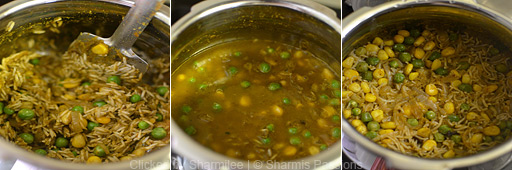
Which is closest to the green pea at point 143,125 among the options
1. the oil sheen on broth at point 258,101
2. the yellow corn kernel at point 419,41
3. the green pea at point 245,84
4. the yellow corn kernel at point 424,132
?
the oil sheen on broth at point 258,101

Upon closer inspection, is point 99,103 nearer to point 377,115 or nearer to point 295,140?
point 295,140

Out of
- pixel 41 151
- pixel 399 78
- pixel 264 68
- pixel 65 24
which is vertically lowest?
pixel 41 151

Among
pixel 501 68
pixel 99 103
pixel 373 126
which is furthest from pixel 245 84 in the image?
pixel 501 68

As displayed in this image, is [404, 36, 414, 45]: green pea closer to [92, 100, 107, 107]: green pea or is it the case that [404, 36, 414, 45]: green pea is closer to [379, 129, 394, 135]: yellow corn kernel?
[379, 129, 394, 135]: yellow corn kernel

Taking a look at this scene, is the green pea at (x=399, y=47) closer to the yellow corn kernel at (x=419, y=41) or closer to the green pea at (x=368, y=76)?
the yellow corn kernel at (x=419, y=41)

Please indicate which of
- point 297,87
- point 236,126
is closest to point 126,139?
→ point 236,126

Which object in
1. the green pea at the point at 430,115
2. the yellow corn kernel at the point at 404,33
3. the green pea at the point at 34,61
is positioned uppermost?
the green pea at the point at 34,61

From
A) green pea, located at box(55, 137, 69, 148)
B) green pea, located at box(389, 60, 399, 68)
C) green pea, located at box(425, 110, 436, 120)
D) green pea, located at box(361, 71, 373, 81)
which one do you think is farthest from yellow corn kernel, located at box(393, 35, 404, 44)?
green pea, located at box(55, 137, 69, 148)
